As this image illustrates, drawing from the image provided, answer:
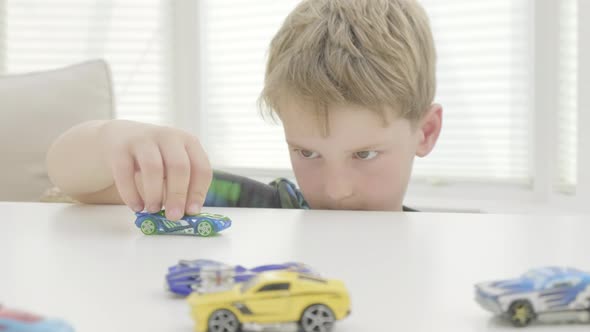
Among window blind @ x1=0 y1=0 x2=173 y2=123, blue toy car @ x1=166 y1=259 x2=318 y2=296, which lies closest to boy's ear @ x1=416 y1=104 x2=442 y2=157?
blue toy car @ x1=166 y1=259 x2=318 y2=296

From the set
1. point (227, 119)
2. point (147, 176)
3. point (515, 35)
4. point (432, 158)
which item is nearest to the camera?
point (147, 176)

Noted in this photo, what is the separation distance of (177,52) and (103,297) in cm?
292

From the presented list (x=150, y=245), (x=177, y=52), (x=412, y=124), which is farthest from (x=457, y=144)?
(x=150, y=245)

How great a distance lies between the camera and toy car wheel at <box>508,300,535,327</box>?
0.41 m

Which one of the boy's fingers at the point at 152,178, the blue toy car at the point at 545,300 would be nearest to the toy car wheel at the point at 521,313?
the blue toy car at the point at 545,300

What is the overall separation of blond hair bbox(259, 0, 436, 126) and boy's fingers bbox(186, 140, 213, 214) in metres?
0.40

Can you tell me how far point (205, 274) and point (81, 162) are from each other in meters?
0.80

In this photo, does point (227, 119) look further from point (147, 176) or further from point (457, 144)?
point (147, 176)

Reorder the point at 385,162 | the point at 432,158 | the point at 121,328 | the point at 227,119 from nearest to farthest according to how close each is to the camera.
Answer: the point at 121,328 → the point at 385,162 → the point at 432,158 → the point at 227,119

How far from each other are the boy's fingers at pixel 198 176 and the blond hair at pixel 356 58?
0.40 meters

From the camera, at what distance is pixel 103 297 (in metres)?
0.48

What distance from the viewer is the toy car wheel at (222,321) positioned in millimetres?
396

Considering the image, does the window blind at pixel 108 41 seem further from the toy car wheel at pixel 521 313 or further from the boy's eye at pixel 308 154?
the toy car wheel at pixel 521 313

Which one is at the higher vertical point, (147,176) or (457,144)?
(457,144)
